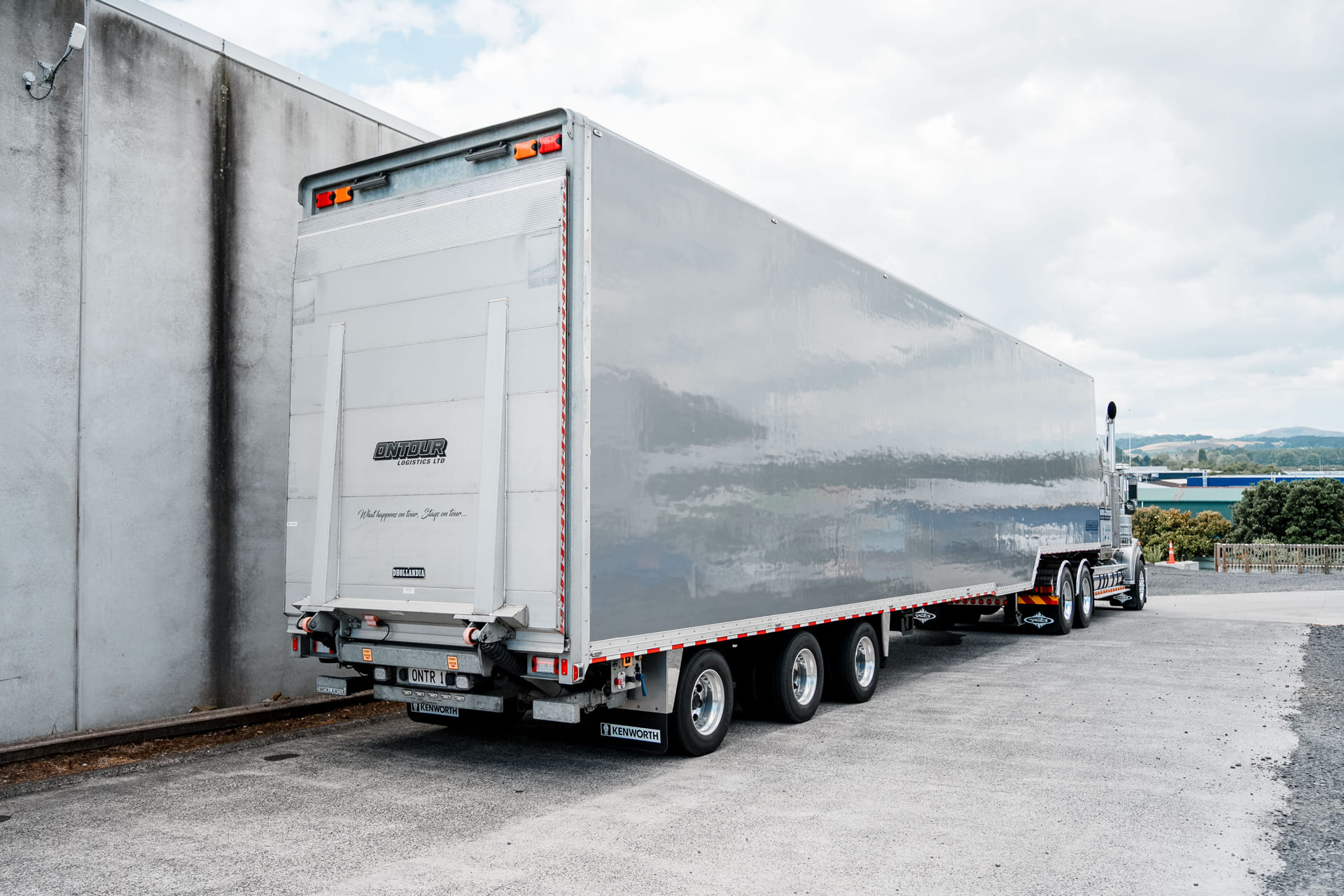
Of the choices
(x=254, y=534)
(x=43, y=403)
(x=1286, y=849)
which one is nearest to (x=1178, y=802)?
(x=1286, y=849)

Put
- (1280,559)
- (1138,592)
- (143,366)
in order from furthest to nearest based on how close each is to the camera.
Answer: (1280,559) → (1138,592) → (143,366)

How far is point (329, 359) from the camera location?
285 inches

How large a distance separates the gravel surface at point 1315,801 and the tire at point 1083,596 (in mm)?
5878

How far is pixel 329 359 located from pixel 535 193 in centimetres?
208

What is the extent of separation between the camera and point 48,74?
757 centimetres

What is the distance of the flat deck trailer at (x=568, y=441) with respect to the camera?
20.4ft

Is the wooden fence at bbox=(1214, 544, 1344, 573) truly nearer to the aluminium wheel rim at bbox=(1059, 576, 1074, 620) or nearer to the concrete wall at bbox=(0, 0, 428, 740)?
the aluminium wheel rim at bbox=(1059, 576, 1074, 620)

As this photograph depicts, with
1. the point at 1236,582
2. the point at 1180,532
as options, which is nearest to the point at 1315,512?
the point at 1180,532

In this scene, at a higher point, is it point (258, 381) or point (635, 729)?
point (258, 381)

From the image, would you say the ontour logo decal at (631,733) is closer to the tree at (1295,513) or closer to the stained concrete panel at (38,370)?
the stained concrete panel at (38,370)

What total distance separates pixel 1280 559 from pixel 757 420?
35.7 meters

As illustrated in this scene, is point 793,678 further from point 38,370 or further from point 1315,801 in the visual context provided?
point 38,370

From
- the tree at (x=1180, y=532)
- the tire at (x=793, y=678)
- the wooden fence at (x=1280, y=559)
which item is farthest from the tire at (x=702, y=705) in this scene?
the tree at (x=1180, y=532)

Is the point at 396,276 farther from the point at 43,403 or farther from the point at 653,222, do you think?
the point at 43,403
